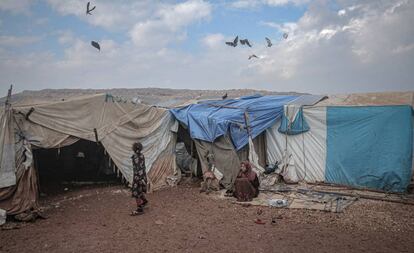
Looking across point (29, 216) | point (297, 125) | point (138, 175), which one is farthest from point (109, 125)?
point (297, 125)

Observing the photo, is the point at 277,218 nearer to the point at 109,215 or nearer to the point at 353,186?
the point at 353,186

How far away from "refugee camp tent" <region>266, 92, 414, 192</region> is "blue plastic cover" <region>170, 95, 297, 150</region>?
0.51 m

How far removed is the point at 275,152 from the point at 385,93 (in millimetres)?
3322

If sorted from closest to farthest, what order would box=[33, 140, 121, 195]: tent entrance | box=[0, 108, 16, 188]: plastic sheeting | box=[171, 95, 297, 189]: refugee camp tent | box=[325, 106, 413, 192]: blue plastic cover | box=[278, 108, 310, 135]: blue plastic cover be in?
box=[0, 108, 16, 188]: plastic sheeting, box=[325, 106, 413, 192]: blue plastic cover, box=[171, 95, 297, 189]: refugee camp tent, box=[278, 108, 310, 135]: blue plastic cover, box=[33, 140, 121, 195]: tent entrance

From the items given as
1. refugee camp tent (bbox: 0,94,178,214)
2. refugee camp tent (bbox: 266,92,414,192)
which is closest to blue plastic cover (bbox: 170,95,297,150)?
refugee camp tent (bbox: 266,92,414,192)

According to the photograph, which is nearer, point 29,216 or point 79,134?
point 29,216

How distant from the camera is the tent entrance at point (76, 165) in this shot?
1098 cm

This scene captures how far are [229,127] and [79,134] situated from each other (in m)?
3.80

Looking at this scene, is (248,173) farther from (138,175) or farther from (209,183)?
(138,175)

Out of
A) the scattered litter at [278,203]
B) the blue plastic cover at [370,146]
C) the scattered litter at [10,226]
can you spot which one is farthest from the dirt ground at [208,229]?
the blue plastic cover at [370,146]

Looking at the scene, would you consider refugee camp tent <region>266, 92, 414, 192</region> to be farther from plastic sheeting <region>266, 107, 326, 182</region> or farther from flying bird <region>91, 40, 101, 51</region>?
flying bird <region>91, 40, 101, 51</region>

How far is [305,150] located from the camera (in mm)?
9664

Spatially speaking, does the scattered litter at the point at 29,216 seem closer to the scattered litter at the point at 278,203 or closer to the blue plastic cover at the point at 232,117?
the blue plastic cover at the point at 232,117

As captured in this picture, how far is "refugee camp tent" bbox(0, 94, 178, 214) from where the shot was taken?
23.1 ft
